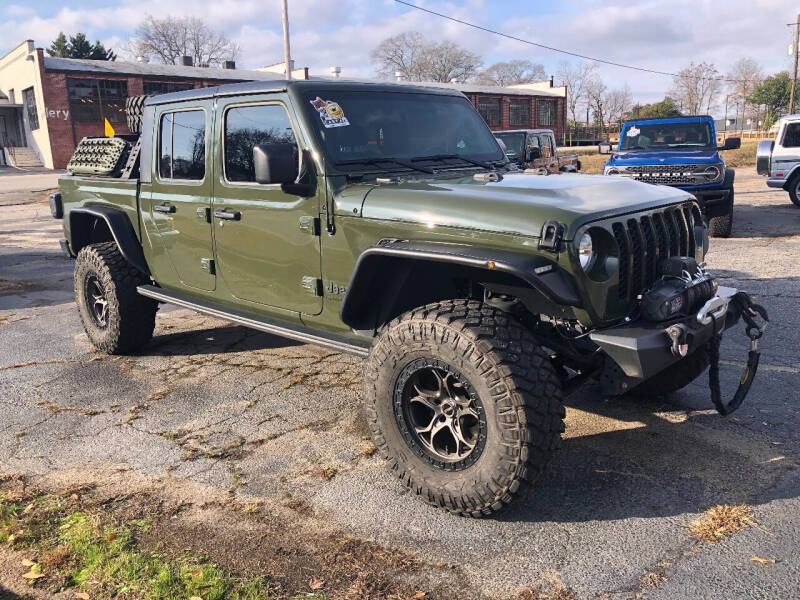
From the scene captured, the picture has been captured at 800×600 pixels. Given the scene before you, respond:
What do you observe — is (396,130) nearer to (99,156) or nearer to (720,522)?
(720,522)

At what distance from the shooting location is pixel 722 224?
34.6 ft

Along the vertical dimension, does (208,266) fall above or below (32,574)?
above

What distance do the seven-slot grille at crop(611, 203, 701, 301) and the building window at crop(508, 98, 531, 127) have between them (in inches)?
1879

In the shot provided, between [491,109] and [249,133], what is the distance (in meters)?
46.1

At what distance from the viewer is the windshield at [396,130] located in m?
3.79

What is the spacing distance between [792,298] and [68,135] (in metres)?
34.9

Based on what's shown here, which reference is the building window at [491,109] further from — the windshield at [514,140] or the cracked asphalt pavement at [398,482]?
the cracked asphalt pavement at [398,482]

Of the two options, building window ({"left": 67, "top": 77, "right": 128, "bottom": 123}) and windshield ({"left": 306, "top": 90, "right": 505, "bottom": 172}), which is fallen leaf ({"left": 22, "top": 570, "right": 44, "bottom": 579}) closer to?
windshield ({"left": 306, "top": 90, "right": 505, "bottom": 172})

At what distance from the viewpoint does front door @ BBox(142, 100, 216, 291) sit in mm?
4391

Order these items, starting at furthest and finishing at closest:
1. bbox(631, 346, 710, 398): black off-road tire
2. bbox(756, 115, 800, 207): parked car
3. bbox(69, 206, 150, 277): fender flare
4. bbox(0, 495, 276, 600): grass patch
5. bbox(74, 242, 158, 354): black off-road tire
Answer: bbox(756, 115, 800, 207): parked car < bbox(74, 242, 158, 354): black off-road tire < bbox(69, 206, 150, 277): fender flare < bbox(631, 346, 710, 398): black off-road tire < bbox(0, 495, 276, 600): grass patch

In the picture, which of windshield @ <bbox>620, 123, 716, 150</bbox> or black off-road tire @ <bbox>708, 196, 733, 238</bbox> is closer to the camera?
black off-road tire @ <bbox>708, 196, 733, 238</bbox>

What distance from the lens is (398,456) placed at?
3.24m

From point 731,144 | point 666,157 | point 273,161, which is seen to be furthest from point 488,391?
point 731,144

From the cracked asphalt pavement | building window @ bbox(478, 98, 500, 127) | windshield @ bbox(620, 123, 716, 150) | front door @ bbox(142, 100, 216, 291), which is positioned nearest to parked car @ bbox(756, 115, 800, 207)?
Result: windshield @ bbox(620, 123, 716, 150)
